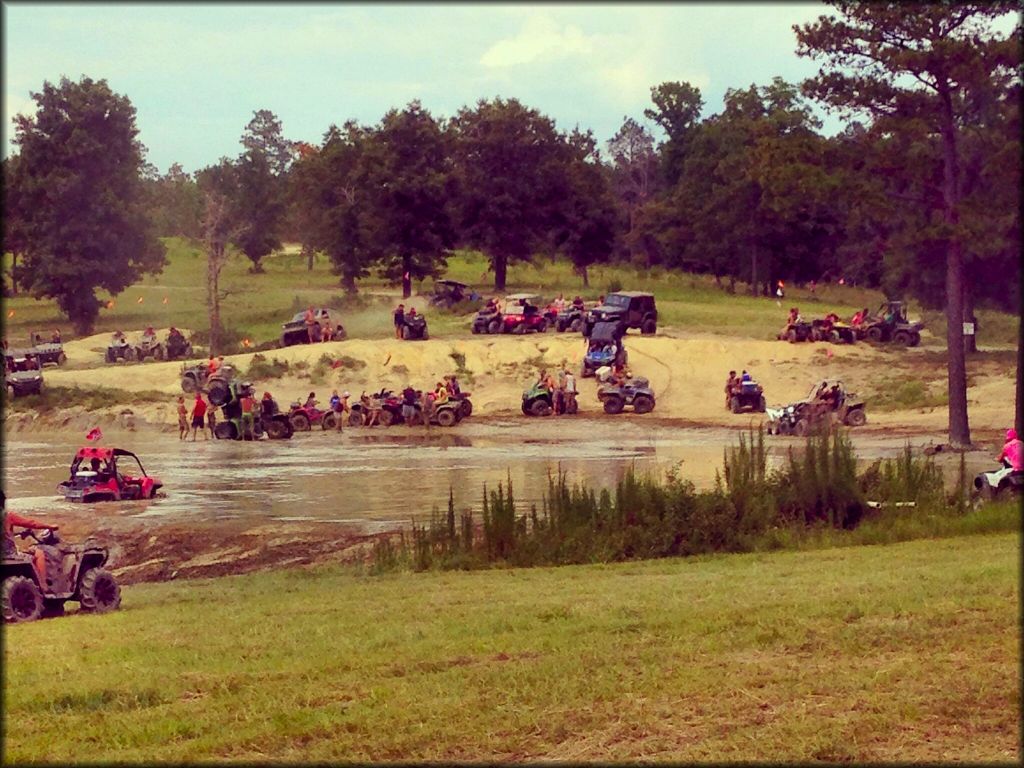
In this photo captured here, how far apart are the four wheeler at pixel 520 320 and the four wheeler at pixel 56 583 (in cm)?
4675

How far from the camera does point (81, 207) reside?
55531 millimetres

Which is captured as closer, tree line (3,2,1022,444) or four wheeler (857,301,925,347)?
tree line (3,2,1022,444)

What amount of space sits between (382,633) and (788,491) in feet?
33.7

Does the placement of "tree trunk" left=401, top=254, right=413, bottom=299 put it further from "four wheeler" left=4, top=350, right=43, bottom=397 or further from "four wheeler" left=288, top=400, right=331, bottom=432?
"four wheeler" left=288, top=400, right=331, bottom=432

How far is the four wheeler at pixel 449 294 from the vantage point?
236ft

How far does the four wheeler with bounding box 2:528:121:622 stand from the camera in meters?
14.8

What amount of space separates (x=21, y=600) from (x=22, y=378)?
3999cm

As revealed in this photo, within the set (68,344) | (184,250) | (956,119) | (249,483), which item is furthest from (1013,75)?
(184,250)

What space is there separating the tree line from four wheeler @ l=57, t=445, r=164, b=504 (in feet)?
14.8

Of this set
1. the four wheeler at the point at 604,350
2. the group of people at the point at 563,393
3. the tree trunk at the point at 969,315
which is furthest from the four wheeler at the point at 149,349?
the tree trunk at the point at 969,315

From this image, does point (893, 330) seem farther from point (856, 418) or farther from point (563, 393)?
point (563, 393)

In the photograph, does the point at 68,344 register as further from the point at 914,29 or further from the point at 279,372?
the point at 914,29

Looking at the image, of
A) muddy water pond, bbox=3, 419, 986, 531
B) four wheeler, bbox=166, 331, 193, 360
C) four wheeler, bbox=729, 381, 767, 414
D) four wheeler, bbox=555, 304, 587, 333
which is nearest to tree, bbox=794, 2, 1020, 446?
muddy water pond, bbox=3, 419, 986, 531

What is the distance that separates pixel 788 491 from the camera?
21062 millimetres
